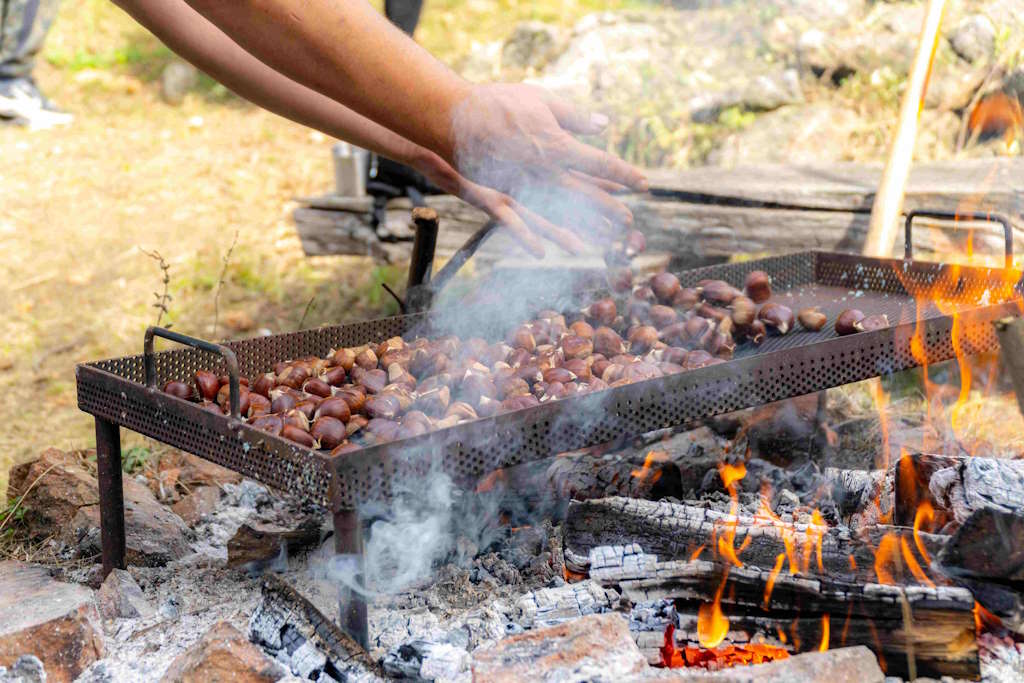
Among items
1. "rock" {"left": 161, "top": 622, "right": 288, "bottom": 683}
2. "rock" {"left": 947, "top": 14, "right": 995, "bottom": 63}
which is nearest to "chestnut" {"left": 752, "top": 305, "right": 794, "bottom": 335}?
"rock" {"left": 161, "top": 622, "right": 288, "bottom": 683}

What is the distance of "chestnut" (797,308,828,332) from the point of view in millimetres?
3547

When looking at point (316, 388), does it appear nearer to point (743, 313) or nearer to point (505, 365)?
point (505, 365)

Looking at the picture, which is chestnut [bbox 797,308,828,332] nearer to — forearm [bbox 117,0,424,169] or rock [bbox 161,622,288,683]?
forearm [bbox 117,0,424,169]

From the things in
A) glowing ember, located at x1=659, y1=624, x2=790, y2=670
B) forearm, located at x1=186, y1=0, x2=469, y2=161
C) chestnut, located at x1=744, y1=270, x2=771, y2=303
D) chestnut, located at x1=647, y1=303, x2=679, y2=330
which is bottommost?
glowing ember, located at x1=659, y1=624, x2=790, y2=670

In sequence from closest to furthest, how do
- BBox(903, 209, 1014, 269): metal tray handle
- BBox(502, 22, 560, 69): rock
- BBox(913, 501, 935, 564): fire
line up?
BBox(913, 501, 935, 564): fire → BBox(903, 209, 1014, 269): metal tray handle → BBox(502, 22, 560, 69): rock

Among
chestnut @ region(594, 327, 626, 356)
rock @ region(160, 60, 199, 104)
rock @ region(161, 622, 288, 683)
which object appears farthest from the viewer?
rock @ region(160, 60, 199, 104)

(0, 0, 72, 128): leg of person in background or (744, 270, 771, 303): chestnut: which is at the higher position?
(0, 0, 72, 128): leg of person in background

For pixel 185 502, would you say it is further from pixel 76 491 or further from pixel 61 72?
pixel 61 72

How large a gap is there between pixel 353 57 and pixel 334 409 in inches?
35.5

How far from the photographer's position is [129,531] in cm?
331

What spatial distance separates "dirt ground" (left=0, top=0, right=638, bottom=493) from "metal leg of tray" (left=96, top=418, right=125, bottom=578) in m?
1.29

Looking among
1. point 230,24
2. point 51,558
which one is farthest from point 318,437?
point 51,558

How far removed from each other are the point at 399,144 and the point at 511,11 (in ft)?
25.9

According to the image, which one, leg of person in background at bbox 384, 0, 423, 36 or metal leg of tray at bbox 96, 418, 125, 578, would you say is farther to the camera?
leg of person in background at bbox 384, 0, 423, 36
